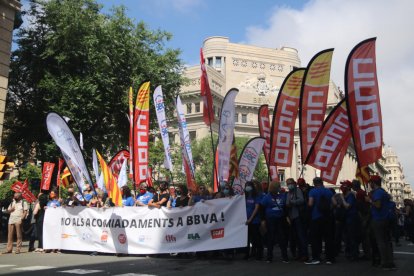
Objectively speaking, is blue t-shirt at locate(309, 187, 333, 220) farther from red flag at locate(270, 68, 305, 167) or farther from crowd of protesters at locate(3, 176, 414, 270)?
red flag at locate(270, 68, 305, 167)

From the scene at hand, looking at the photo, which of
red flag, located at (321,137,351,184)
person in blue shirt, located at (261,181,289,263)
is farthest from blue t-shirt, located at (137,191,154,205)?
red flag, located at (321,137,351,184)

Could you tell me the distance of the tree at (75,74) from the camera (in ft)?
74.1

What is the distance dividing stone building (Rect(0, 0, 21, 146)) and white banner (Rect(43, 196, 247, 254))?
5.86 metres

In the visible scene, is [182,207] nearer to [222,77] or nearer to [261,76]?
[222,77]

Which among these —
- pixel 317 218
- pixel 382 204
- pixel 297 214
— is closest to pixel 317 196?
pixel 317 218

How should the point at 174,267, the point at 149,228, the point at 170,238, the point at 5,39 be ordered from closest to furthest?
the point at 174,267
the point at 170,238
the point at 149,228
the point at 5,39

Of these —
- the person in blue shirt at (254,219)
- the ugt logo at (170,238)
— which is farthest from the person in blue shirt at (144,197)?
the person in blue shirt at (254,219)

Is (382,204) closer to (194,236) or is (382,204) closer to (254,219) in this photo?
(254,219)

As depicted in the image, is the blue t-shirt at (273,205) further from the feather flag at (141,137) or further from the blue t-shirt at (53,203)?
the blue t-shirt at (53,203)

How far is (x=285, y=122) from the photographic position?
12922 mm

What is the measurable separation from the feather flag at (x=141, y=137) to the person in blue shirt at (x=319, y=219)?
532 centimetres

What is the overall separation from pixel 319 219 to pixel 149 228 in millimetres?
4400

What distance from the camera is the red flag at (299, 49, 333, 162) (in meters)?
11.8

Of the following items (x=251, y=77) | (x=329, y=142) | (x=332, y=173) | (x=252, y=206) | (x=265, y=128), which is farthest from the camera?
(x=251, y=77)
